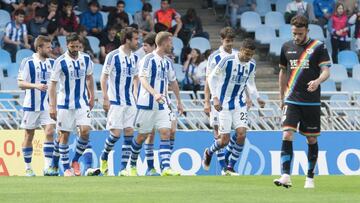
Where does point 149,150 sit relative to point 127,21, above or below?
below

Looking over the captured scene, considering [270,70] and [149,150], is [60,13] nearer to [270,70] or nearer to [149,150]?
[270,70]

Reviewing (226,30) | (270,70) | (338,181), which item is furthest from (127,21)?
(338,181)

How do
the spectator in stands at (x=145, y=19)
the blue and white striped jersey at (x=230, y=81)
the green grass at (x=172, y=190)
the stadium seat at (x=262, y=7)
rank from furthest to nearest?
the stadium seat at (x=262, y=7), the spectator in stands at (x=145, y=19), the blue and white striped jersey at (x=230, y=81), the green grass at (x=172, y=190)

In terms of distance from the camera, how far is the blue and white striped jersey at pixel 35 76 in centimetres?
2161

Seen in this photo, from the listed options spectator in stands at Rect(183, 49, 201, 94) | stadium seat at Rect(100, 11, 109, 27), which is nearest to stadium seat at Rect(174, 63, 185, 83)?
spectator in stands at Rect(183, 49, 201, 94)

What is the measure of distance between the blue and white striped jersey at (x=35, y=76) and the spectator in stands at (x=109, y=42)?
7063 mm

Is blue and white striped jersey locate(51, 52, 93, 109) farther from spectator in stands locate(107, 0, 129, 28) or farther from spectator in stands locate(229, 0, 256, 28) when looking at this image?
spectator in stands locate(229, 0, 256, 28)

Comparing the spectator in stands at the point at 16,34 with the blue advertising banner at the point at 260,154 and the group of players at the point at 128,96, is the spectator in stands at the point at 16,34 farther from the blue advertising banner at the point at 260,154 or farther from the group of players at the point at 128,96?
the group of players at the point at 128,96

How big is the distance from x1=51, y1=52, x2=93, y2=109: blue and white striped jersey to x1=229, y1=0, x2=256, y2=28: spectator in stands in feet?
40.3

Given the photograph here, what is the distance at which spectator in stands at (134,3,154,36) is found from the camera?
3027 cm

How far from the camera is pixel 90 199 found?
579 inches

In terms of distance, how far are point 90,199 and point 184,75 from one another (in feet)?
47.0

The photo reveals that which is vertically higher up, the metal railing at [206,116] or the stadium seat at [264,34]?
the stadium seat at [264,34]

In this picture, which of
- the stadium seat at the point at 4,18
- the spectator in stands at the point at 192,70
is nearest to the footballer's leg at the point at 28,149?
the spectator in stands at the point at 192,70
